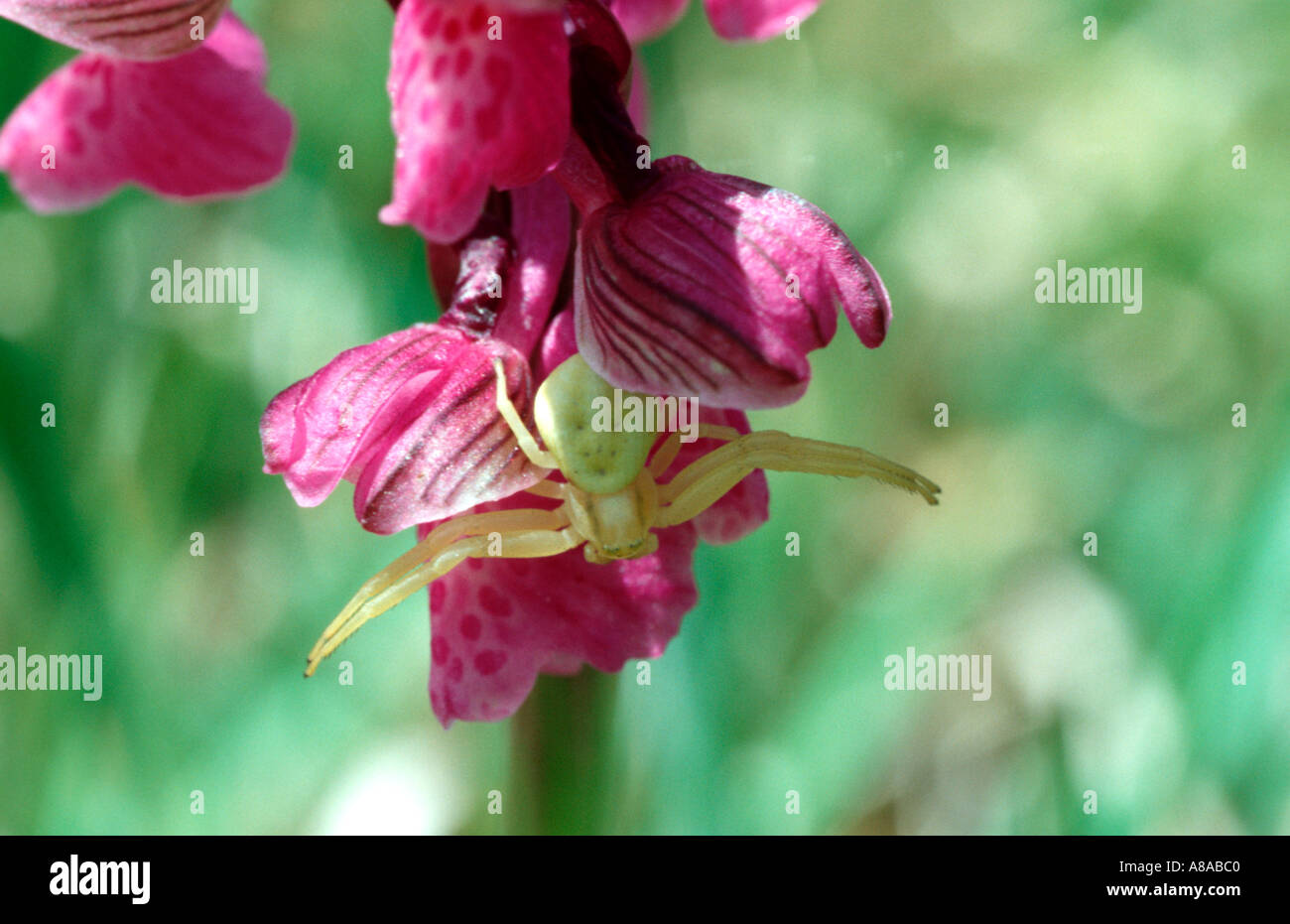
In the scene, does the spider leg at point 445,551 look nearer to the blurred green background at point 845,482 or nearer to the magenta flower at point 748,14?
the magenta flower at point 748,14

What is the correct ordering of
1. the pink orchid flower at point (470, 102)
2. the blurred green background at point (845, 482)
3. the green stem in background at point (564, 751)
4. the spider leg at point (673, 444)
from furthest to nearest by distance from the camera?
the blurred green background at point (845, 482)
the green stem in background at point (564, 751)
the spider leg at point (673, 444)
the pink orchid flower at point (470, 102)

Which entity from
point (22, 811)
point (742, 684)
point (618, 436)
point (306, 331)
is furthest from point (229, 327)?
point (618, 436)

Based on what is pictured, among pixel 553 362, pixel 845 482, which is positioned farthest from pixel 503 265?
pixel 845 482

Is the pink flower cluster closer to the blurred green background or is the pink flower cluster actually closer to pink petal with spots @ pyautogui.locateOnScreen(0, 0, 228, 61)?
pink petal with spots @ pyautogui.locateOnScreen(0, 0, 228, 61)

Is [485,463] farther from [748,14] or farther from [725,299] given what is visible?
[748,14]

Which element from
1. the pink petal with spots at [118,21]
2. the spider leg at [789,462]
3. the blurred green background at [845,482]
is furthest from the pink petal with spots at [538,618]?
the blurred green background at [845,482]

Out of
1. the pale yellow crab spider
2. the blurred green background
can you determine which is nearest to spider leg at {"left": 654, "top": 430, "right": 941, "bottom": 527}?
the pale yellow crab spider
